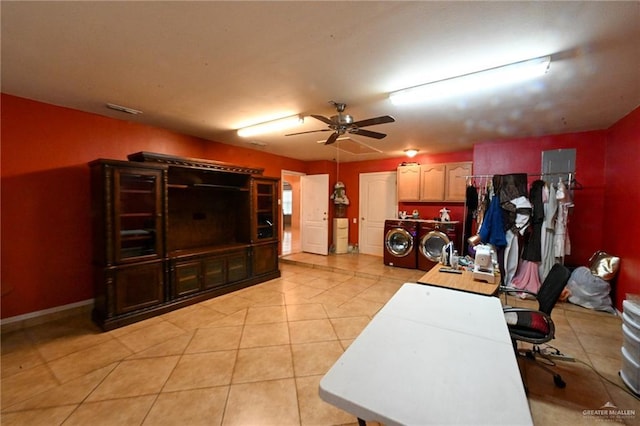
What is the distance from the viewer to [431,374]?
3.21ft

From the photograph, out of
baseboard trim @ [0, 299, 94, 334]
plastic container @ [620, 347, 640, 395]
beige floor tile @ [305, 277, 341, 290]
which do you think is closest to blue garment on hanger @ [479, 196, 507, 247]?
plastic container @ [620, 347, 640, 395]

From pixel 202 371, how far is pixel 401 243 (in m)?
4.27

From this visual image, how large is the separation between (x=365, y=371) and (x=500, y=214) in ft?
13.5

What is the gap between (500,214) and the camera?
4.01 metres

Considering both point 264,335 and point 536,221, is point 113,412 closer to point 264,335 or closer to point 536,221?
point 264,335

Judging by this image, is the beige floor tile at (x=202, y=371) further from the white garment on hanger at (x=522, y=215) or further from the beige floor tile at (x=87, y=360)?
the white garment on hanger at (x=522, y=215)

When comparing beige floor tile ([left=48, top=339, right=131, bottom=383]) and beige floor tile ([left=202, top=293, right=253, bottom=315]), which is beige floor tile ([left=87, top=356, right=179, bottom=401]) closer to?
beige floor tile ([left=48, top=339, right=131, bottom=383])

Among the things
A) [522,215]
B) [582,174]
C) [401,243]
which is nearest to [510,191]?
[522,215]

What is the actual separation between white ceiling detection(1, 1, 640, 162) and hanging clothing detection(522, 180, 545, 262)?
1.03 m

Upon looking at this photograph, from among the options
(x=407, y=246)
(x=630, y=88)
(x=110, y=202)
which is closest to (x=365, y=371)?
(x=110, y=202)

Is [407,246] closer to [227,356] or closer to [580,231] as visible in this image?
[580,231]

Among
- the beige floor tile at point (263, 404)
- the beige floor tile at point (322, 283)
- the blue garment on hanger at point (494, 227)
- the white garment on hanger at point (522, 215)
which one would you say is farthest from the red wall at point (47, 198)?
the white garment on hanger at point (522, 215)

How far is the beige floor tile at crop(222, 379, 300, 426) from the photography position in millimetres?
1677

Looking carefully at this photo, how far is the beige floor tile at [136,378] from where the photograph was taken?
1913mm
